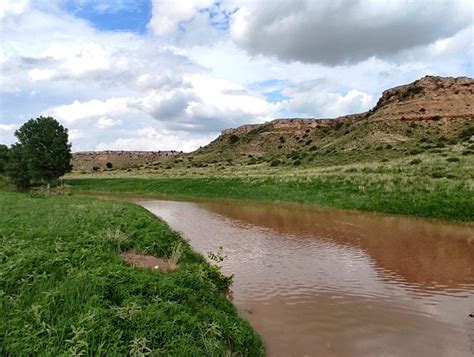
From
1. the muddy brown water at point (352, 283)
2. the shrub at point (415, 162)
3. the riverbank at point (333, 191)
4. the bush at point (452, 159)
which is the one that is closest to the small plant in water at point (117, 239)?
the muddy brown water at point (352, 283)

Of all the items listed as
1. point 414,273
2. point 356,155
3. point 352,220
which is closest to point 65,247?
point 414,273

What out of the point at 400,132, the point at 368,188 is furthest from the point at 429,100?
the point at 368,188

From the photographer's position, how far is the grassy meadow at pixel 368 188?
2702 centimetres

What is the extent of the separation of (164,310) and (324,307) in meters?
4.64

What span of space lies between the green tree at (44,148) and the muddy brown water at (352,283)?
34.1 m

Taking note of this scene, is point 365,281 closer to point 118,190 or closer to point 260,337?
point 260,337

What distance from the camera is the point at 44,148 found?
2035 inches

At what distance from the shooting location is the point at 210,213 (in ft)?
98.9

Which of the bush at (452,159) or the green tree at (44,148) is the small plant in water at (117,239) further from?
the green tree at (44,148)

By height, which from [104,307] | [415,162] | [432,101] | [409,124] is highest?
[432,101]

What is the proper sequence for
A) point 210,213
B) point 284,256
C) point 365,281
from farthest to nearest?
point 210,213 < point 284,256 < point 365,281

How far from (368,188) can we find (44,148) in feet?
129

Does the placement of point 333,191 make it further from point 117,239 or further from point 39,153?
point 39,153

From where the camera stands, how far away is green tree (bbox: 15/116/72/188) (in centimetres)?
5009
